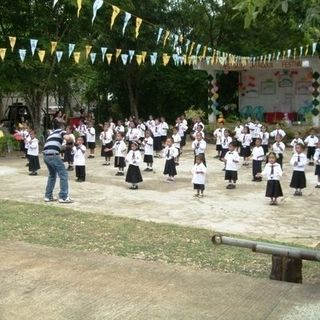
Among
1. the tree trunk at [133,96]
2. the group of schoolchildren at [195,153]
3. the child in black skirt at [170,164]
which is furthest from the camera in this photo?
the tree trunk at [133,96]

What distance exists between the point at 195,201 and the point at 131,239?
4.49 metres

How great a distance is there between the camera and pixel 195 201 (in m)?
12.5

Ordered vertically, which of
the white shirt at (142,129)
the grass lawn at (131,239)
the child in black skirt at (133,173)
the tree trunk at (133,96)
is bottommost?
the grass lawn at (131,239)

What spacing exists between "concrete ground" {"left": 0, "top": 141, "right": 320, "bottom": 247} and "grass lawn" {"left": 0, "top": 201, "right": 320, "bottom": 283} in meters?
1.17

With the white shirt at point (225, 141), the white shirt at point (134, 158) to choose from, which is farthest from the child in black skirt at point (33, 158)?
the white shirt at point (225, 141)

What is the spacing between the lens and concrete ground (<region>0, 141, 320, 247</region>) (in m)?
10.1

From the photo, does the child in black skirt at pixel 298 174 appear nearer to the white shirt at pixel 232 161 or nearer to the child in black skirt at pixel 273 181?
the child in black skirt at pixel 273 181

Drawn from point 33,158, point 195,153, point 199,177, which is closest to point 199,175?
point 199,177

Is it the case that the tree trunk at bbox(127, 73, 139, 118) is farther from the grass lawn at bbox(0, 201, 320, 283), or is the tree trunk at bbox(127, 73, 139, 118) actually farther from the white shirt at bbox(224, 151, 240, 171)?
the grass lawn at bbox(0, 201, 320, 283)

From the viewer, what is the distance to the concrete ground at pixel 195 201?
1013cm

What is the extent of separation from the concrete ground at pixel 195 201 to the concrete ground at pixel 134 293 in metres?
3.08

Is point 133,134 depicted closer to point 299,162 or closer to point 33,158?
point 33,158

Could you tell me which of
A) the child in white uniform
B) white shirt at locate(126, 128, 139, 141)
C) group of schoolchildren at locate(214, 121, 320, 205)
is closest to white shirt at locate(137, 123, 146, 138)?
white shirt at locate(126, 128, 139, 141)

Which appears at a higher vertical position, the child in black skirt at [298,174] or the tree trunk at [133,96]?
the tree trunk at [133,96]
